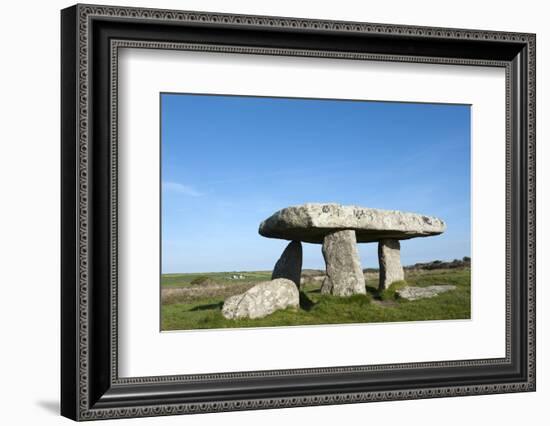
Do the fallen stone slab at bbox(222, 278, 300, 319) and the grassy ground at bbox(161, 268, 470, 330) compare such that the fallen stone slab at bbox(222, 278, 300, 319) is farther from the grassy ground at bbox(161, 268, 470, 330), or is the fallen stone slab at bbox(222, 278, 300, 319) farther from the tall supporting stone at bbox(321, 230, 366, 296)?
the tall supporting stone at bbox(321, 230, 366, 296)

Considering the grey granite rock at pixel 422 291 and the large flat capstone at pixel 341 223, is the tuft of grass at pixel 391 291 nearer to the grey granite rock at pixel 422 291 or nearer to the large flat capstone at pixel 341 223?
the grey granite rock at pixel 422 291

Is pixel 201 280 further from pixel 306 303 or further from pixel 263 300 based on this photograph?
pixel 306 303

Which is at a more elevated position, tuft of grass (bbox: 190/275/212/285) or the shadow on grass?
tuft of grass (bbox: 190/275/212/285)

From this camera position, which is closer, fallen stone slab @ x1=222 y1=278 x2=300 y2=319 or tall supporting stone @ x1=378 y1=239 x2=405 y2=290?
fallen stone slab @ x1=222 y1=278 x2=300 y2=319

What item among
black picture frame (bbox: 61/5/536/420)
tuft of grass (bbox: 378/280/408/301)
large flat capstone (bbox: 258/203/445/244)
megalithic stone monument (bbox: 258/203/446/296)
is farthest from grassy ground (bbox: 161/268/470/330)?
large flat capstone (bbox: 258/203/445/244)

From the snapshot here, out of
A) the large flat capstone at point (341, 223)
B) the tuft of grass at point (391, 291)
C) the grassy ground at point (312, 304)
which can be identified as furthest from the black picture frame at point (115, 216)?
the large flat capstone at point (341, 223)

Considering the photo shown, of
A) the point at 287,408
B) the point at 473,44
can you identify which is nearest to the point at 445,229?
the point at 473,44
